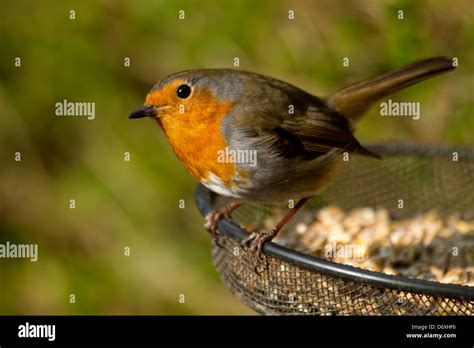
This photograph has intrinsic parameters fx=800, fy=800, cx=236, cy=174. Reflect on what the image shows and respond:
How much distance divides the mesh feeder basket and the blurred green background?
82 cm

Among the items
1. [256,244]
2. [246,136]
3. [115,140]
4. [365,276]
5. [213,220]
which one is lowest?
[365,276]

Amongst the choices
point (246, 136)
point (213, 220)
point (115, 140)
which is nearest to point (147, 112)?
point (246, 136)

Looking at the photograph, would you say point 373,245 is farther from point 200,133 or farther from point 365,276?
point 365,276

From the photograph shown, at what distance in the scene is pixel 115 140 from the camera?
19.6ft

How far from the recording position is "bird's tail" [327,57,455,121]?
14.0ft

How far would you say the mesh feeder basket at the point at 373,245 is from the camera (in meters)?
2.94

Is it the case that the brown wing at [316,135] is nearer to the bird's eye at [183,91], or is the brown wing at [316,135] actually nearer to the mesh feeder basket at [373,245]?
the mesh feeder basket at [373,245]

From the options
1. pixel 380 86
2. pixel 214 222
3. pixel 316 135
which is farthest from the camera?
pixel 380 86

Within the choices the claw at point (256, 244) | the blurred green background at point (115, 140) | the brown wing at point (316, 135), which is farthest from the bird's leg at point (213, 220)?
the blurred green background at point (115, 140)

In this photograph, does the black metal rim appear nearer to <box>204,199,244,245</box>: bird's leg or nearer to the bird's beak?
<box>204,199,244,245</box>: bird's leg

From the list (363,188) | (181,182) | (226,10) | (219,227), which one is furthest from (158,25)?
(219,227)

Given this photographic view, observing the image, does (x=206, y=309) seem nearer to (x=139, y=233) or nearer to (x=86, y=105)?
(x=139, y=233)

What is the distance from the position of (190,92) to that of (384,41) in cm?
209

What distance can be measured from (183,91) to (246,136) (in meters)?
0.35
